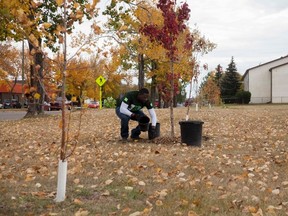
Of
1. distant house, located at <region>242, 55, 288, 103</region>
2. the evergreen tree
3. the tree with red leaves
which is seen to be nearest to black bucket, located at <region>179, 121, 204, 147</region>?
the tree with red leaves

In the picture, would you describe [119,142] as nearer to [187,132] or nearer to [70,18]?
[187,132]

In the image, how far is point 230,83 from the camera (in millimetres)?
64562

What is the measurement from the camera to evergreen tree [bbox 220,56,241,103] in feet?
209

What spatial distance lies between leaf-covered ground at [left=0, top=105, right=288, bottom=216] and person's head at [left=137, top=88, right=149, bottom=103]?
1.03m

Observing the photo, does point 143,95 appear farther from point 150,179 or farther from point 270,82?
point 270,82

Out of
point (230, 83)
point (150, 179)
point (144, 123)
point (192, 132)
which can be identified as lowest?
point (150, 179)

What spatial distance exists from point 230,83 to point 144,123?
5774 cm

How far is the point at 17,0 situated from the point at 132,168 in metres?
6.97

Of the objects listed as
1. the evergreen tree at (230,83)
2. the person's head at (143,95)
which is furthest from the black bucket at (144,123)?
the evergreen tree at (230,83)

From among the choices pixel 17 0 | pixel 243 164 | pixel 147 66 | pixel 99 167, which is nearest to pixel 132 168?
pixel 99 167

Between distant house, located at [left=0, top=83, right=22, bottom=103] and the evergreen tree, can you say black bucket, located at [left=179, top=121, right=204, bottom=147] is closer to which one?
the evergreen tree

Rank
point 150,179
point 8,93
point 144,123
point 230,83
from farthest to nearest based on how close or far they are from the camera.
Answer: point 8,93, point 230,83, point 144,123, point 150,179

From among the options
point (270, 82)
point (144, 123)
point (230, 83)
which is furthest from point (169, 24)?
point (230, 83)

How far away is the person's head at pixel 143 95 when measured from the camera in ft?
27.7
